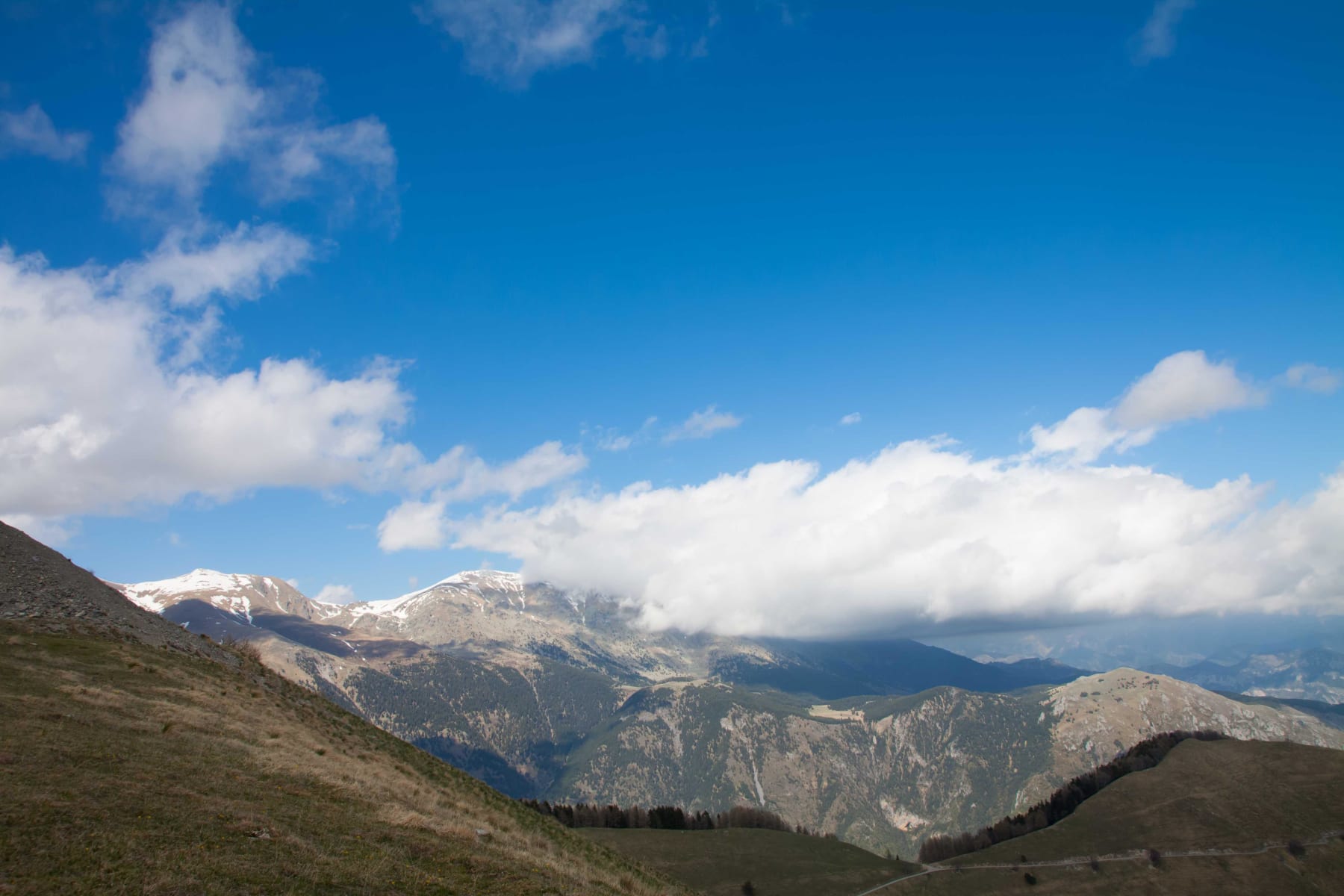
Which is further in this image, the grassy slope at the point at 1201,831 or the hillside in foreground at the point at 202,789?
the grassy slope at the point at 1201,831

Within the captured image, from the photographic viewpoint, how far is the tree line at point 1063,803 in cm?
15588

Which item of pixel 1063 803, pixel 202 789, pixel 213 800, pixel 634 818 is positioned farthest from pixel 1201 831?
pixel 202 789

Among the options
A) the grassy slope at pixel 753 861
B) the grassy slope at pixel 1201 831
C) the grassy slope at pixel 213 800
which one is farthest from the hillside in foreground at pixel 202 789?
the grassy slope at pixel 1201 831

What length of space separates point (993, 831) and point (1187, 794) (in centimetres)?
4709

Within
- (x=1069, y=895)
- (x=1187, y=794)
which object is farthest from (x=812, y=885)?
(x=1187, y=794)

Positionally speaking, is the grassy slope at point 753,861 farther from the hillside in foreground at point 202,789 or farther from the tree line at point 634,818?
the hillside in foreground at point 202,789

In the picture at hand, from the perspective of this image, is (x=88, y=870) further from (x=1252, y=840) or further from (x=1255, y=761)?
(x=1255, y=761)

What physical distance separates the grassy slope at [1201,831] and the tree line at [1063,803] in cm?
1777

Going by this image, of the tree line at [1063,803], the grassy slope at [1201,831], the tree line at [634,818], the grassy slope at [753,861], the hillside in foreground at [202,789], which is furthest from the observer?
the tree line at [1063,803]

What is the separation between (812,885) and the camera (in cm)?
9981

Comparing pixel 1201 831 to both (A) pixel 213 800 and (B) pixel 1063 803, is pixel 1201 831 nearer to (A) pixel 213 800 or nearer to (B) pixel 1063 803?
(B) pixel 1063 803

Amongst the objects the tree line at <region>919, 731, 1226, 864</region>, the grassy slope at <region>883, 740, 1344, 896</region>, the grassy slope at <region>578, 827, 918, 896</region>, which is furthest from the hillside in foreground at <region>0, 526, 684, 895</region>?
the tree line at <region>919, 731, 1226, 864</region>

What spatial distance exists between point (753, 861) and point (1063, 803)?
105 meters

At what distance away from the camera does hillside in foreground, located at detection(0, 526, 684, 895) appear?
66.1 ft
